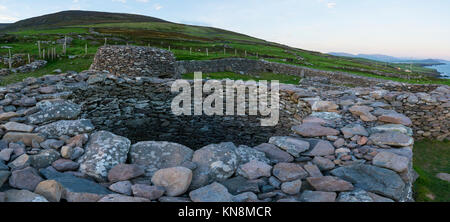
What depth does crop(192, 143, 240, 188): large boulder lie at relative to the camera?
3750 millimetres

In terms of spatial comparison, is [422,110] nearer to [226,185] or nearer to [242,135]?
[242,135]

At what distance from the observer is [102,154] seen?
3.98 m

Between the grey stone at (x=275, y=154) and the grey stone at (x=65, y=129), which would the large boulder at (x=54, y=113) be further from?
the grey stone at (x=275, y=154)

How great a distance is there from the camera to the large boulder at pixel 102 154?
12.3 feet

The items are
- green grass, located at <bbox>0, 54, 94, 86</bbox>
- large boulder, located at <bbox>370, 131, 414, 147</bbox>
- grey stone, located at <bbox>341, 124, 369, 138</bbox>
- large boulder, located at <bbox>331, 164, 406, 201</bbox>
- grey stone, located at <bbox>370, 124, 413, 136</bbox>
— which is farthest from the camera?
green grass, located at <bbox>0, 54, 94, 86</bbox>

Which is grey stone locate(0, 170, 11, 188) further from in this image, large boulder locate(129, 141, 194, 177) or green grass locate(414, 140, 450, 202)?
green grass locate(414, 140, 450, 202)

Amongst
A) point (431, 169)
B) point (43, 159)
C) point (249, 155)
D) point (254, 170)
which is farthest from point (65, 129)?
point (431, 169)

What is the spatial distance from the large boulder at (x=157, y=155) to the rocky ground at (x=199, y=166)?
2cm

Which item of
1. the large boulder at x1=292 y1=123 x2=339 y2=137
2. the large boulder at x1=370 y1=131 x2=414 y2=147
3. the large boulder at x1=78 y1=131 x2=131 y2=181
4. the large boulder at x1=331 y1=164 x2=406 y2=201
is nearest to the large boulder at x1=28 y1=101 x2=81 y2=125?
the large boulder at x1=78 y1=131 x2=131 y2=181

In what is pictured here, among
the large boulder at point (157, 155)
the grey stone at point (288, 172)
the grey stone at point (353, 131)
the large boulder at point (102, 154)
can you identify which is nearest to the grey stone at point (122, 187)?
the large boulder at point (102, 154)

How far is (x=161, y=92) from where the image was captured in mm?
9781

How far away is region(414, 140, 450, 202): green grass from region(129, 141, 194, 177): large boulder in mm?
6343
